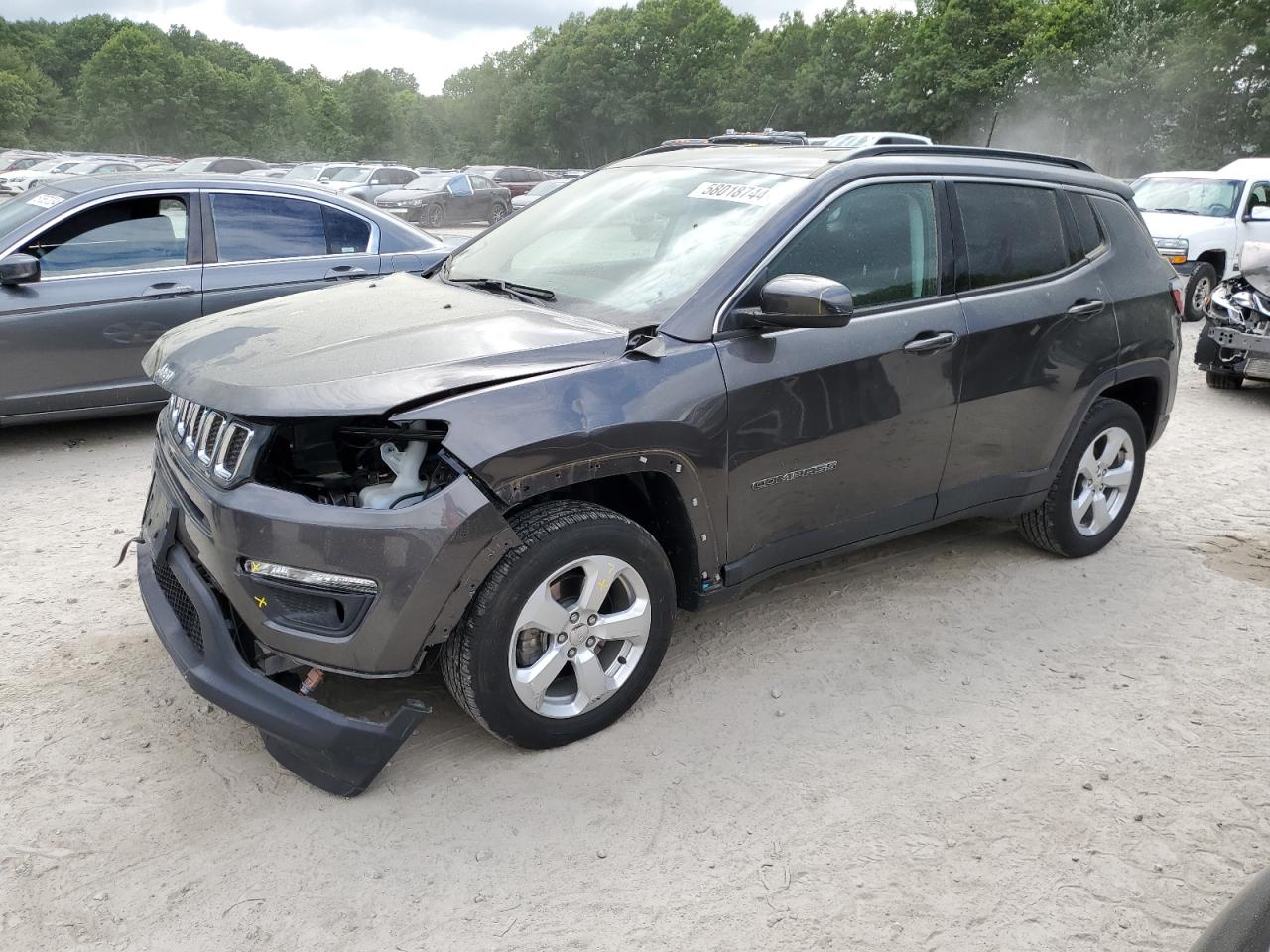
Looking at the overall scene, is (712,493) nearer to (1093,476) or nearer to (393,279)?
(393,279)

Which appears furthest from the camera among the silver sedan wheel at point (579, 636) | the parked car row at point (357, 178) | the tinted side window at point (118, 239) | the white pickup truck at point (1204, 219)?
the parked car row at point (357, 178)

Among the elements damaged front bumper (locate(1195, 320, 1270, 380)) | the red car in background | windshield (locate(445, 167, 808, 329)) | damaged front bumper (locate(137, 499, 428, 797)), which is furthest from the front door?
the red car in background

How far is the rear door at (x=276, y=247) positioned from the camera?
6.46 meters

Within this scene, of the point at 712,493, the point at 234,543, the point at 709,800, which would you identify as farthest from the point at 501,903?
the point at 712,493

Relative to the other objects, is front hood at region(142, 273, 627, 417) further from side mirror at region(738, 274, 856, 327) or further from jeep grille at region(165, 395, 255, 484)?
side mirror at region(738, 274, 856, 327)

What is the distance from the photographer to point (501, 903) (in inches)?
104

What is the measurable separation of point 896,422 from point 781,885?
176 centimetres

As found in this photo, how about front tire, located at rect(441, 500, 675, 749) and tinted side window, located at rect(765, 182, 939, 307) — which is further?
tinted side window, located at rect(765, 182, 939, 307)

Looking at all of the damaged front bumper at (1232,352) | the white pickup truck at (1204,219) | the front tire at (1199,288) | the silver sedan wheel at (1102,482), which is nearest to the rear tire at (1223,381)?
the damaged front bumper at (1232,352)

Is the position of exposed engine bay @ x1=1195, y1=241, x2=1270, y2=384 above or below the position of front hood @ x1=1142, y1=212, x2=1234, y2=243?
below

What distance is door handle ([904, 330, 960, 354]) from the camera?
12.4 feet

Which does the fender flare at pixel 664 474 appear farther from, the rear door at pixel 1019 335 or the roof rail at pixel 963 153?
A: the roof rail at pixel 963 153

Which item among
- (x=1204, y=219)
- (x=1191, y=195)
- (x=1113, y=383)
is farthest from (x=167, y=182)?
(x=1191, y=195)

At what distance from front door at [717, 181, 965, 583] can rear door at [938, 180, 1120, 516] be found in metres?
0.13
